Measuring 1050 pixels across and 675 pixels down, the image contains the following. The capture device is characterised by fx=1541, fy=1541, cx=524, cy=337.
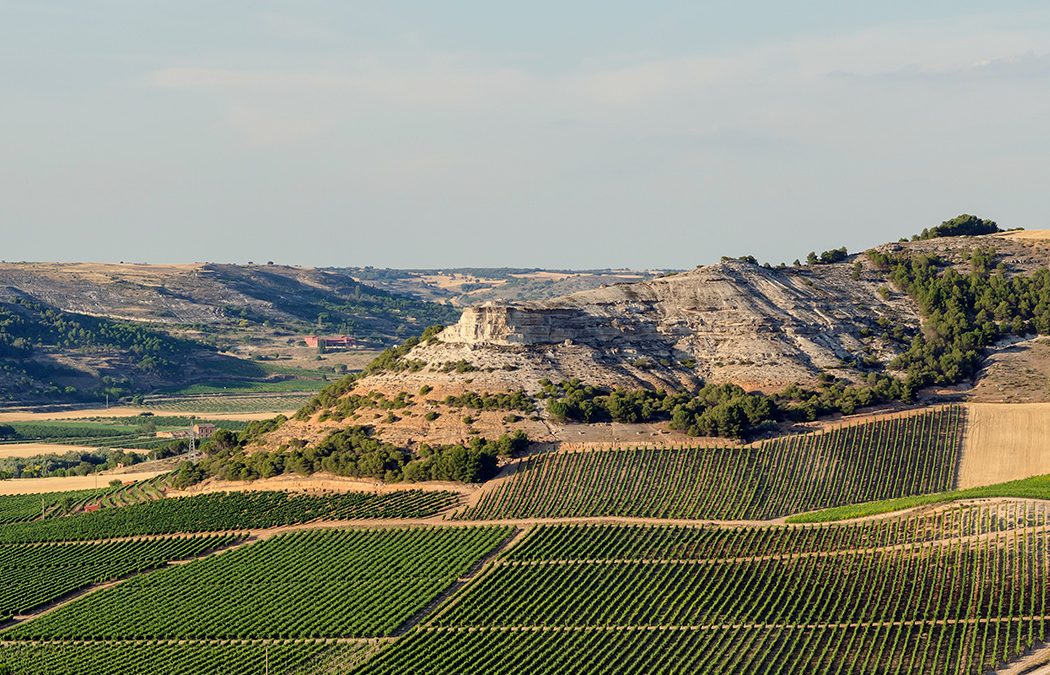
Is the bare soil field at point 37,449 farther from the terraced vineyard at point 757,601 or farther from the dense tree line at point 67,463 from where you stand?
the terraced vineyard at point 757,601

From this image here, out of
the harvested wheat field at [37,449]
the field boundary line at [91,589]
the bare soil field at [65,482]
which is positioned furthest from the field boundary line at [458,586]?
the harvested wheat field at [37,449]

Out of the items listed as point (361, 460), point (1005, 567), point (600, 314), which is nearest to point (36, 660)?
point (361, 460)

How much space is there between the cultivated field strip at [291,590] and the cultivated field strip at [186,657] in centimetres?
139

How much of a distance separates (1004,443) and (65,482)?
260ft

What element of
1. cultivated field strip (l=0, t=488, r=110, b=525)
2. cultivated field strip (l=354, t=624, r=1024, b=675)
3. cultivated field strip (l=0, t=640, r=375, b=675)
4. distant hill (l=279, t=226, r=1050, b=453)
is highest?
distant hill (l=279, t=226, r=1050, b=453)

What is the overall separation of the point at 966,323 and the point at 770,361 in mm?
21546

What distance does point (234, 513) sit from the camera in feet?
367

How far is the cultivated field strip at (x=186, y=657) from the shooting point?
A: 3162 inches

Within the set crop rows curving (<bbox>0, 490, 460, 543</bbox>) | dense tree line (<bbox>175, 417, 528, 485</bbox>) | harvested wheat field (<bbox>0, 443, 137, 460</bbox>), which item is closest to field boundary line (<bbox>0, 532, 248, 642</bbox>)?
crop rows curving (<bbox>0, 490, 460, 543</bbox>)

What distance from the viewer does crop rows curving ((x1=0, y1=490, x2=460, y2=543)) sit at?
109750 mm

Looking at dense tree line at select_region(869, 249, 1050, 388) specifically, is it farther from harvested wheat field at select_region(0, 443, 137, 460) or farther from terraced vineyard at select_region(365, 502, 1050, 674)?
harvested wheat field at select_region(0, 443, 137, 460)

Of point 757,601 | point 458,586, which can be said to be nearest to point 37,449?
point 458,586

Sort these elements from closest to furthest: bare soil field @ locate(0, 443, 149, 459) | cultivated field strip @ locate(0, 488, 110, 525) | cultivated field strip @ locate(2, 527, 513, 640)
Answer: cultivated field strip @ locate(2, 527, 513, 640)
cultivated field strip @ locate(0, 488, 110, 525)
bare soil field @ locate(0, 443, 149, 459)

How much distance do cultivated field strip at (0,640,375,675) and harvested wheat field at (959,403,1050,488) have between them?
53.1m
